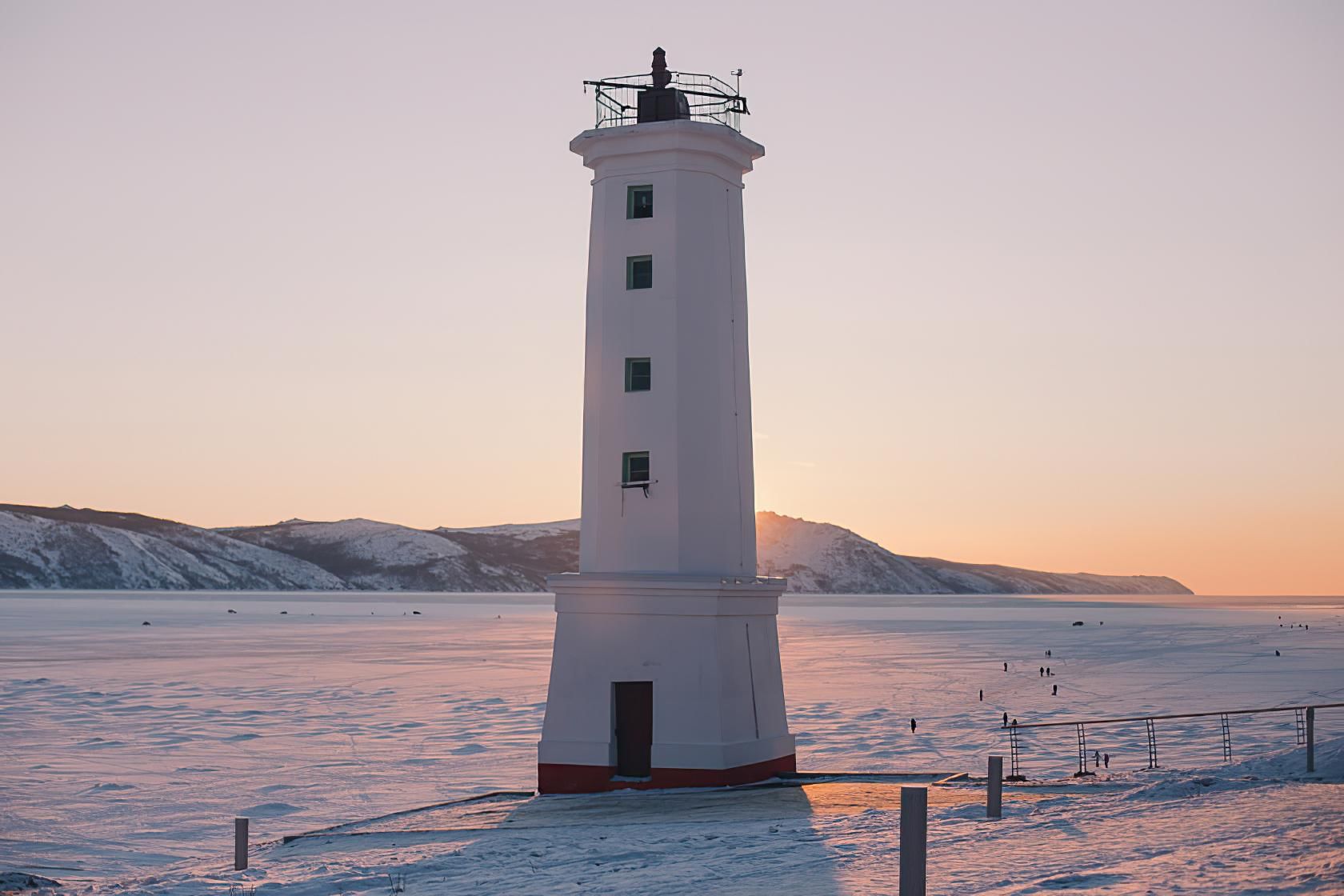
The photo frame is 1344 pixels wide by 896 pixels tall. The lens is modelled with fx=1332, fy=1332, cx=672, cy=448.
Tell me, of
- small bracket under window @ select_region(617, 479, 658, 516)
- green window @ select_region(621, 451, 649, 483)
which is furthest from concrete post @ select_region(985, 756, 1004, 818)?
green window @ select_region(621, 451, 649, 483)

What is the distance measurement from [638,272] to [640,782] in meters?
10.3

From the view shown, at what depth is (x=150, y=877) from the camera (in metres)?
18.5

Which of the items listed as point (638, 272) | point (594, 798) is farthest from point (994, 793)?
point (638, 272)

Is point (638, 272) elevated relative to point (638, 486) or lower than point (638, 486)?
elevated

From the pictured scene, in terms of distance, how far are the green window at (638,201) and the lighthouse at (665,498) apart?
1.5 inches

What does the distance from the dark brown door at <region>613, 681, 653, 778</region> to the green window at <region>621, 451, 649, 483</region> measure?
4.09 meters

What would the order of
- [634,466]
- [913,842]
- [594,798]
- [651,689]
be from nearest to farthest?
[913,842] → [594,798] → [651,689] → [634,466]

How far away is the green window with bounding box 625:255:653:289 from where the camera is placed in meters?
27.4

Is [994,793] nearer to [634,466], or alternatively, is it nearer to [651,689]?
[651,689]

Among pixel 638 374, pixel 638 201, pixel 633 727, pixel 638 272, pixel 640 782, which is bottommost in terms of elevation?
pixel 640 782

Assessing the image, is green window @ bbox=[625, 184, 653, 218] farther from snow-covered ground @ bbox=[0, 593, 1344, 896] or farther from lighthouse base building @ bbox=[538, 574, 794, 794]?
snow-covered ground @ bbox=[0, 593, 1344, 896]

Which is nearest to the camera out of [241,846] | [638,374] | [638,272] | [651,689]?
[241,846]

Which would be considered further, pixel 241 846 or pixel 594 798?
pixel 594 798

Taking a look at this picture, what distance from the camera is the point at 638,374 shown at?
2738cm
